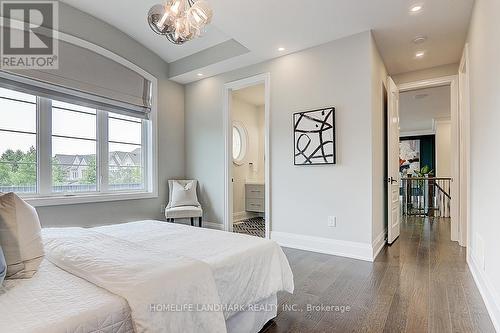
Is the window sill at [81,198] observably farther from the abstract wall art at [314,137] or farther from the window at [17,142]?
the abstract wall art at [314,137]

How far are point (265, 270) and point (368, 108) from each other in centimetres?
236

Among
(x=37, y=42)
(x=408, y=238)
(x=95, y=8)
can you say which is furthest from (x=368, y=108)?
(x=37, y=42)

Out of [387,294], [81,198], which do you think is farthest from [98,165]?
[387,294]

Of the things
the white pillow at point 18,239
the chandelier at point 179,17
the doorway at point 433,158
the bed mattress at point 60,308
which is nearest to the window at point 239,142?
the doorway at point 433,158

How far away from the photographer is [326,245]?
11.1 feet

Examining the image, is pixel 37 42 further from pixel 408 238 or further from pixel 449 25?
pixel 408 238

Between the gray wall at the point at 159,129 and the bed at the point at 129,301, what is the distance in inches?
67.8

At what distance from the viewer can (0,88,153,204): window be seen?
3102mm

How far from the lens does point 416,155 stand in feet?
31.8

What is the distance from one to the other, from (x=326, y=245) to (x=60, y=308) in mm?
2979

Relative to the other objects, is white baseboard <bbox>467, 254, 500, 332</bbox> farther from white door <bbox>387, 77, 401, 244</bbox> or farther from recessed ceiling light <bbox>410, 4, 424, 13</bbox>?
recessed ceiling light <bbox>410, 4, 424, 13</bbox>

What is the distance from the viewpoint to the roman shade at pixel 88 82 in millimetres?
3154

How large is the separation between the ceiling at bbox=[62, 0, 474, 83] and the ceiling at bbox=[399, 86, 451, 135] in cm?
168

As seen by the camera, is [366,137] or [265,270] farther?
[366,137]
